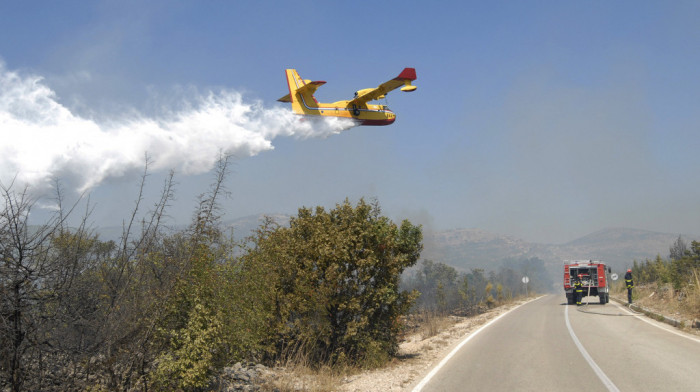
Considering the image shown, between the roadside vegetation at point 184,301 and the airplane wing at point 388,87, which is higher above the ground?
the airplane wing at point 388,87

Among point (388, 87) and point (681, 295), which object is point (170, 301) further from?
point (388, 87)

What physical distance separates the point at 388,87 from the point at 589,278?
18603mm

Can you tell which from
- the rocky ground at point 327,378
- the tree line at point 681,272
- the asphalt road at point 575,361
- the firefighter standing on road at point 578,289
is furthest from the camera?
the firefighter standing on road at point 578,289

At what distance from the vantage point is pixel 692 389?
26.9 feet

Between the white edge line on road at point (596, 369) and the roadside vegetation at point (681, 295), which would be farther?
the roadside vegetation at point (681, 295)

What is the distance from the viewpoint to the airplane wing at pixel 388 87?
30.3m

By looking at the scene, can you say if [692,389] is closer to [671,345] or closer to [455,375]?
[455,375]

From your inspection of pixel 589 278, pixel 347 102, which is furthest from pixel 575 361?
pixel 347 102

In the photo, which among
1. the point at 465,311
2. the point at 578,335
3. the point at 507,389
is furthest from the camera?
the point at 465,311

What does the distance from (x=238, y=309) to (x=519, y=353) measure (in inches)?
328

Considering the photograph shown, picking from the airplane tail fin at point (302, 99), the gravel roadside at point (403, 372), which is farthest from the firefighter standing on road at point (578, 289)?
the airplane tail fin at point (302, 99)

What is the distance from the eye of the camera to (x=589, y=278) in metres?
32.0

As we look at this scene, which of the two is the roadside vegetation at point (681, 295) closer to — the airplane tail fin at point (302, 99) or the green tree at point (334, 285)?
the green tree at point (334, 285)

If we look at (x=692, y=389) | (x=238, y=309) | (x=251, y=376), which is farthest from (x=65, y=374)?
(x=692, y=389)
